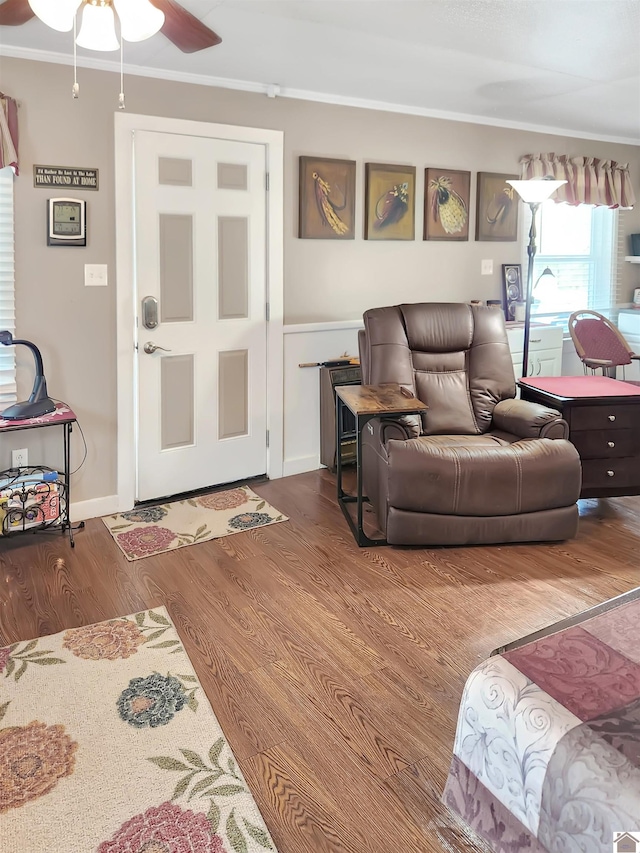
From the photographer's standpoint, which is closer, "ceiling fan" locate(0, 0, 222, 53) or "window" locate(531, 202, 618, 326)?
"ceiling fan" locate(0, 0, 222, 53)

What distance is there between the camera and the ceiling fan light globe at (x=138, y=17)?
6.69 ft

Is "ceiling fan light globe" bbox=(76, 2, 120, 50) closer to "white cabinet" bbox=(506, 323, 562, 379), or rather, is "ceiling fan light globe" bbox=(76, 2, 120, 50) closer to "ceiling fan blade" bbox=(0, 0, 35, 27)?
"ceiling fan blade" bbox=(0, 0, 35, 27)

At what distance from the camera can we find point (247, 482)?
4.25 m

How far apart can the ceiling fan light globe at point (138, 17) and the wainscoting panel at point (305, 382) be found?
219cm

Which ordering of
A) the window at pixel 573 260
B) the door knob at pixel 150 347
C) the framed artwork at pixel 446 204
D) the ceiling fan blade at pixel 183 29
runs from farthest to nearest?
the window at pixel 573 260 < the framed artwork at pixel 446 204 < the door knob at pixel 150 347 < the ceiling fan blade at pixel 183 29

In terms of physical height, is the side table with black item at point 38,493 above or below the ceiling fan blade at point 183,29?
below

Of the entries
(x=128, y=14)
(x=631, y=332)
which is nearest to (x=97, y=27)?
(x=128, y=14)

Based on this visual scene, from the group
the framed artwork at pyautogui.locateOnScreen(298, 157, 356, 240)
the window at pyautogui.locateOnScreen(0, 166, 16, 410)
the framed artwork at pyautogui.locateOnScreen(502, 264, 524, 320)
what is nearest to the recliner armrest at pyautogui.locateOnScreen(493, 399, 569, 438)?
the framed artwork at pyautogui.locateOnScreen(298, 157, 356, 240)

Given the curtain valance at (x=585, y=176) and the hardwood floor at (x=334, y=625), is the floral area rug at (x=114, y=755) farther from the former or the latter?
the curtain valance at (x=585, y=176)

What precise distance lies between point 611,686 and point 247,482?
119 inches

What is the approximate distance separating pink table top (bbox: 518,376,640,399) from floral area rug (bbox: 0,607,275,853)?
7.57 ft

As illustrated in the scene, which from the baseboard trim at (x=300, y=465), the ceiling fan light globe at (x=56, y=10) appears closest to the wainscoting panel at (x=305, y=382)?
the baseboard trim at (x=300, y=465)

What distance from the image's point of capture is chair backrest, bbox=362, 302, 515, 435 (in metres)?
3.72

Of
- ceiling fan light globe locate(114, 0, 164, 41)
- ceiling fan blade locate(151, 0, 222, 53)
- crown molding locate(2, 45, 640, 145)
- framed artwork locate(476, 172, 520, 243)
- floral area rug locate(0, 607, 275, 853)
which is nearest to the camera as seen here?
floral area rug locate(0, 607, 275, 853)
